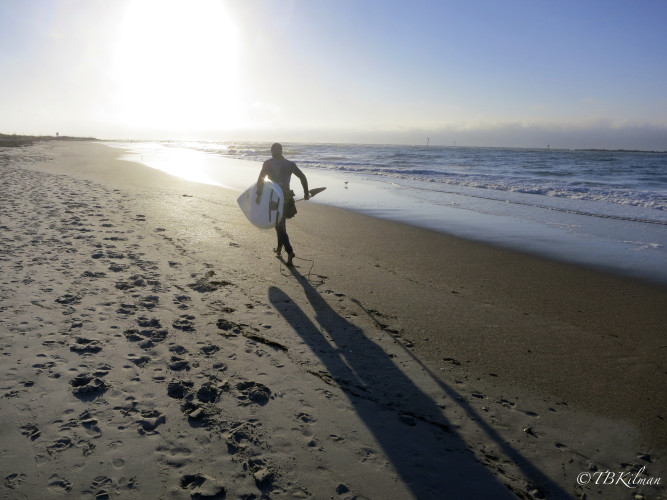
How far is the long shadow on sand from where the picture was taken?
248cm

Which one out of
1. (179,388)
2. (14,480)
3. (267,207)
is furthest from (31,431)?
(267,207)

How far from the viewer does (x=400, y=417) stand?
10.0 feet

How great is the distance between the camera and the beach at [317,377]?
2.49 m

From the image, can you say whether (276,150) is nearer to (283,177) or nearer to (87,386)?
(283,177)

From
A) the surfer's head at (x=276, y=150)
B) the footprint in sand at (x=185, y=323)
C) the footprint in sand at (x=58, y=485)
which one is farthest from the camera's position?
the surfer's head at (x=276, y=150)

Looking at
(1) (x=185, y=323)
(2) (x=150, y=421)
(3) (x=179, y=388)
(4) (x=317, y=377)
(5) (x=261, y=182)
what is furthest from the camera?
(5) (x=261, y=182)

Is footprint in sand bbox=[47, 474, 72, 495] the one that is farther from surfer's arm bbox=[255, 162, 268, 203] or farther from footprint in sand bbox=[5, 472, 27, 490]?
surfer's arm bbox=[255, 162, 268, 203]

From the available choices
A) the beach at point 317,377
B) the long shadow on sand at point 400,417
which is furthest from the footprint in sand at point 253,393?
the long shadow on sand at point 400,417

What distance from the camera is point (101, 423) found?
275 centimetres

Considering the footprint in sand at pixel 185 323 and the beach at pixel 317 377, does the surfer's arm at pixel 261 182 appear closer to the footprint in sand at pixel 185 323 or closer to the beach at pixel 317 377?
the beach at pixel 317 377

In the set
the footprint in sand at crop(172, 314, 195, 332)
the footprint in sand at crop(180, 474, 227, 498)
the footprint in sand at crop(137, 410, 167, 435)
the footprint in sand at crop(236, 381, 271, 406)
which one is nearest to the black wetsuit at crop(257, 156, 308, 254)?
the footprint in sand at crop(172, 314, 195, 332)

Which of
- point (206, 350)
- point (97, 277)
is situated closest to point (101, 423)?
point (206, 350)

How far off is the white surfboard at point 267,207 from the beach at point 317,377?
2.33 ft

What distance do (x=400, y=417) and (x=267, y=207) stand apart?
4716mm
